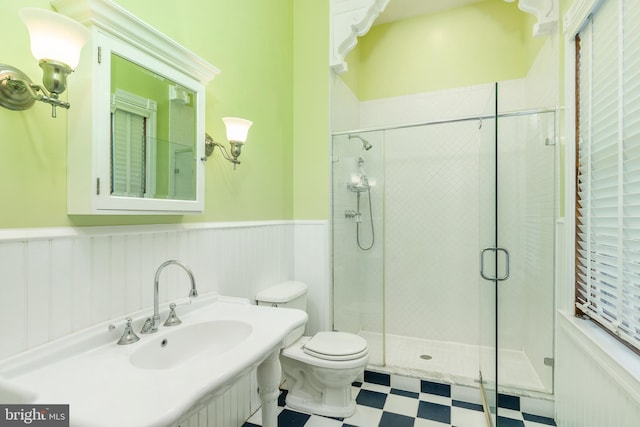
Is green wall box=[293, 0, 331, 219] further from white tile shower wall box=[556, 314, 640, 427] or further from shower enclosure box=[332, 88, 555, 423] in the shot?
white tile shower wall box=[556, 314, 640, 427]

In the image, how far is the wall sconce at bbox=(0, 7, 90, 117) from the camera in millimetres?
934

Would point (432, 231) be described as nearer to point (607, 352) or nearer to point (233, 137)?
point (607, 352)

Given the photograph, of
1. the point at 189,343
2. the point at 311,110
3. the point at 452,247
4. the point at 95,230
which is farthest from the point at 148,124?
the point at 452,247

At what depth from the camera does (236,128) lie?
5.81 ft

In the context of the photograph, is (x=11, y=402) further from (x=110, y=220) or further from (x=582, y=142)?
(x=582, y=142)

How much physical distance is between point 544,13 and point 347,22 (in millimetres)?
1294

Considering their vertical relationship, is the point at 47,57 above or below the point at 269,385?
above

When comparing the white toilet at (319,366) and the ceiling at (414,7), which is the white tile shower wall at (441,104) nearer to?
the ceiling at (414,7)

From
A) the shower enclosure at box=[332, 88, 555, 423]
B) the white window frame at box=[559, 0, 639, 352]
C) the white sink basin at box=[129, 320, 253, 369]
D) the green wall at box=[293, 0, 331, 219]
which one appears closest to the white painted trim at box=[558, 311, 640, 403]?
the white window frame at box=[559, 0, 639, 352]

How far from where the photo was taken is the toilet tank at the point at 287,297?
2072mm

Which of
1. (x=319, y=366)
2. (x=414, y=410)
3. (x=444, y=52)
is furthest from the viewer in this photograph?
(x=444, y=52)

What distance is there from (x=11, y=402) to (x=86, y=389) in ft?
0.59

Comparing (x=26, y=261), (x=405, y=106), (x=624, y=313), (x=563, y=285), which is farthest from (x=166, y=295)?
(x=405, y=106)

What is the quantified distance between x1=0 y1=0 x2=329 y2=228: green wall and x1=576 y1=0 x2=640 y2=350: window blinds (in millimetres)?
1582
